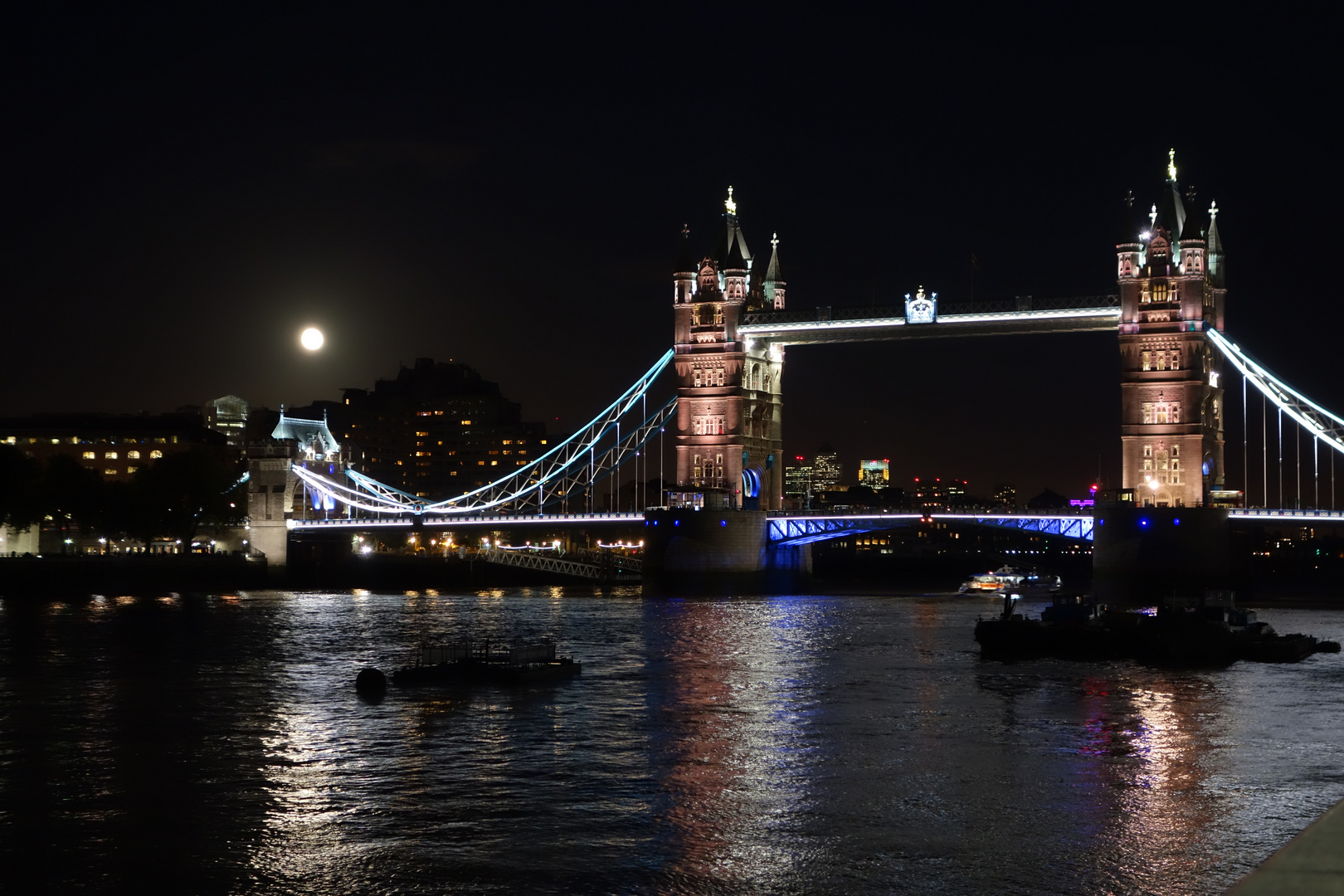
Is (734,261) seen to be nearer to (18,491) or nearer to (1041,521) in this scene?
(1041,521)

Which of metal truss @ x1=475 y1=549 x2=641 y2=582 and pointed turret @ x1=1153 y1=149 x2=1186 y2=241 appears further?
metal truss @ x1=475 y1=549 x2=641 y2=582

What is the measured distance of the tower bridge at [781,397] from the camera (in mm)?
87125

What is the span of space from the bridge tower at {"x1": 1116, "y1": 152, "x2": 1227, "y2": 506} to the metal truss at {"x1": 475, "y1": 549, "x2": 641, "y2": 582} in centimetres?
4432

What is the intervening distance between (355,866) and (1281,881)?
13829mm

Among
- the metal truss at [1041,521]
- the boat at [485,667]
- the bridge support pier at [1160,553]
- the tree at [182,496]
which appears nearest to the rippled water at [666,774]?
the boat at [485,667]

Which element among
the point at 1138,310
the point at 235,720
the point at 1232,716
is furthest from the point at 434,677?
the point at 1138,310

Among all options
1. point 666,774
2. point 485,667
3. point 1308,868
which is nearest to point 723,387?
point 485,667

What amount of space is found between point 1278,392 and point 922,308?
20256 mm

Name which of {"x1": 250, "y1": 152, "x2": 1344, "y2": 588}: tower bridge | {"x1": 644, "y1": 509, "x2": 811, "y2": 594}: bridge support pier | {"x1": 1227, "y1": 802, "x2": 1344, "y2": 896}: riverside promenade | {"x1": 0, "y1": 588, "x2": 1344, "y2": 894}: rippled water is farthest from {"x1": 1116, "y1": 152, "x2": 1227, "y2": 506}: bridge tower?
{"x1": 1227, "y1": 802, "x2": 1344, "y2": 896}: riverside promenade

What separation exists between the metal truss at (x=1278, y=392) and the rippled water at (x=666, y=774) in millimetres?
40232

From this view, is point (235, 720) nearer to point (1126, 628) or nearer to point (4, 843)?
point (4, 843)

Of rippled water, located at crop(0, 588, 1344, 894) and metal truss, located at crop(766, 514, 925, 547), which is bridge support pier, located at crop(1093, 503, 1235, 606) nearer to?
metal truss, located at crop(766, 514, 925, 547)

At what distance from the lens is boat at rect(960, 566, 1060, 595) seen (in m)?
99.4

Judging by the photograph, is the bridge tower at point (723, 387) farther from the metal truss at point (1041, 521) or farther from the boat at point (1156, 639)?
the boat at point (1156, 639)
